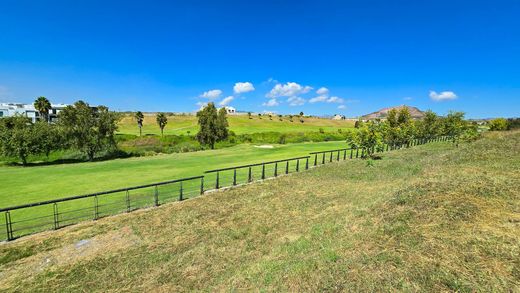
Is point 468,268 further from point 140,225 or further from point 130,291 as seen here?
point 140,225

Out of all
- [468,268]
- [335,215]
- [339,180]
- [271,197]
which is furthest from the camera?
[339,180]

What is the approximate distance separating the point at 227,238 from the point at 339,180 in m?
8.68

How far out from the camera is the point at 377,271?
4.17 metres

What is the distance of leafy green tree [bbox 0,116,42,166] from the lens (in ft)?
107

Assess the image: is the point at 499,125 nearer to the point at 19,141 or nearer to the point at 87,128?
the point at 87,128

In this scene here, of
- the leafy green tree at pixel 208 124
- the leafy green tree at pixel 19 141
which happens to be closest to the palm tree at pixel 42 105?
the leafy green tree at pixel 19 141

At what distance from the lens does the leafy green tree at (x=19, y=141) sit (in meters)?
32.6

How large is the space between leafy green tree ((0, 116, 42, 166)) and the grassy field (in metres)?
33.2

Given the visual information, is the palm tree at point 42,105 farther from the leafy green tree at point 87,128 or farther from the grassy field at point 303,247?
the grassy field at point 303,247

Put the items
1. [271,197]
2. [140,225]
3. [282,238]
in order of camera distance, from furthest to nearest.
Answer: [271,197] → [140,225] → [282,238]

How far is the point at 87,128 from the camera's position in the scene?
38.1 metres

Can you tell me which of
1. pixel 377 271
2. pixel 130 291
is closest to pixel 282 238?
pixel 377 271

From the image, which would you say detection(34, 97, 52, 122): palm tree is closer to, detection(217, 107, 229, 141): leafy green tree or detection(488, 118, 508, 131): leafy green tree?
detection(217, 107, 229, 141): leafy green tree

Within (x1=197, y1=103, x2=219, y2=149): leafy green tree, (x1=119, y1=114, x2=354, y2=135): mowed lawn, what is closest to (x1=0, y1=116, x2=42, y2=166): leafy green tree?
(x1=197, y1=103, x2=219, y2=149): leafy green tree
